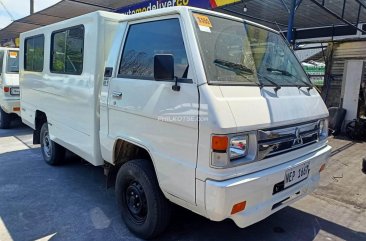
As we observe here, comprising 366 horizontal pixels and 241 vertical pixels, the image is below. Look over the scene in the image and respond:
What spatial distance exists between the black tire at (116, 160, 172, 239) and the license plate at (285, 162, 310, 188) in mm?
1118

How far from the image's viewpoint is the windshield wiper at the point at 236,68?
2828 mm

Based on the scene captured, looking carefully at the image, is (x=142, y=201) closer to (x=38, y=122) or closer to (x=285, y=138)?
(x=285, y=138)

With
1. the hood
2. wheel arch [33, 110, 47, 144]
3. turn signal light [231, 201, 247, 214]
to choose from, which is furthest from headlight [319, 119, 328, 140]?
wheel arch [33, 110, 47, 144]

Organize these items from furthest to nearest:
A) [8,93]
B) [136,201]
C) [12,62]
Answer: [12,62]
[8,93]
[136,201]

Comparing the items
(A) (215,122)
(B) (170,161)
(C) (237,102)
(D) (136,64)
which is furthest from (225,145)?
(D) (136,64)

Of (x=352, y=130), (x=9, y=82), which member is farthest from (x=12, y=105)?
(x=352, y=130)

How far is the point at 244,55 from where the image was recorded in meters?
3.16

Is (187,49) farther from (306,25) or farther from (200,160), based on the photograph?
(306,25)

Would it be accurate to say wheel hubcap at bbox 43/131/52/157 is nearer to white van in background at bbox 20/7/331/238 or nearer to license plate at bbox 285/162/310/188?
white van in background at bbox 20/7/331/238

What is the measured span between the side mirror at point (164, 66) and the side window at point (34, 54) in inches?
133

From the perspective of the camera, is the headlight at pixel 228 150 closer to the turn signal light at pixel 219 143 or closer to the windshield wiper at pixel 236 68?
the turn signal light at pixel 219 143

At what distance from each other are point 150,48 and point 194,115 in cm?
103

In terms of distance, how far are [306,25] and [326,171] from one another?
26.8ft

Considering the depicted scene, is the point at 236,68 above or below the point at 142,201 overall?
above
